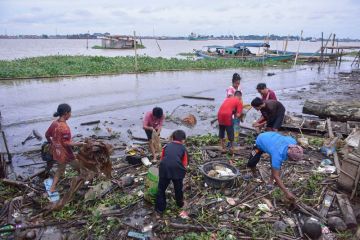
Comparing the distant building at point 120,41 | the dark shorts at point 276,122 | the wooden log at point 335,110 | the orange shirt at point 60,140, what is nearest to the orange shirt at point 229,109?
the dark shorts at point 276,122

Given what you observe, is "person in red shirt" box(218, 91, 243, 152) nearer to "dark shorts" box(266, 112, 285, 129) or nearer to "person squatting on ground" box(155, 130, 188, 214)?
"dark shorts" box(266, 112, 285, 129)

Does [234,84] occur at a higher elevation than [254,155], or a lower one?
higher

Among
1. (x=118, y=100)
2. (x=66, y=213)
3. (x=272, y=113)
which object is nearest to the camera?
(x=66, y=213)


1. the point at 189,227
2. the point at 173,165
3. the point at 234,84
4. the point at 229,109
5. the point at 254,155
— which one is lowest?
the point at 189,227

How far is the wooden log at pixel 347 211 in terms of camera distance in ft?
15.9

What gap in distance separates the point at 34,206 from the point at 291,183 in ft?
16.7

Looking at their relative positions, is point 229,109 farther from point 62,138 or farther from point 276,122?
point 62,138

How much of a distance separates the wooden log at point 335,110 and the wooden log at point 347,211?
18.5ft

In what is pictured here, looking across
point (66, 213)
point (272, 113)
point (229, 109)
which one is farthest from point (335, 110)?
point (66, 213)

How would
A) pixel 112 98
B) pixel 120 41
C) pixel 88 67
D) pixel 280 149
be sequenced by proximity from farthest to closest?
pixel 120 41 → pixel 88 67 → pixel 112 98 → pixel 280 149

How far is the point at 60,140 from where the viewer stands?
212 inches

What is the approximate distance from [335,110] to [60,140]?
9.25m

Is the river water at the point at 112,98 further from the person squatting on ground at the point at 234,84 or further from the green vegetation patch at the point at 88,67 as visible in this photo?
the person squatting on ground at the point at 234,84

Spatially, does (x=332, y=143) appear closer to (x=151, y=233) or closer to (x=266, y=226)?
(x=266, y=226)
